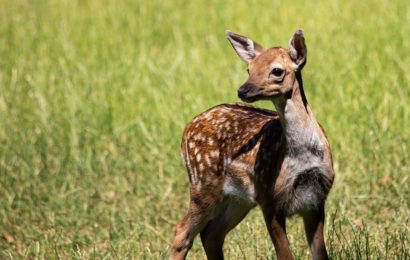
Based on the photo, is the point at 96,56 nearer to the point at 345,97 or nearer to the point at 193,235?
the point at 345,97

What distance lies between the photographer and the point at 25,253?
26.1 feet

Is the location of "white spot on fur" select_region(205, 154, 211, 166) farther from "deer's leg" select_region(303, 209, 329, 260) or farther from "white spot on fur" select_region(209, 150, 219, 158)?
"deer's leg" select_region(303, 209, 329, 260)

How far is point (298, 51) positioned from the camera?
21.9 feet

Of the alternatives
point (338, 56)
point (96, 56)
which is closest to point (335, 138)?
point (338, 56)

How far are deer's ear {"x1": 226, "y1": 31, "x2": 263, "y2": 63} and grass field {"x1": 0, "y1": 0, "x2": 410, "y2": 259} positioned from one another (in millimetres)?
1323

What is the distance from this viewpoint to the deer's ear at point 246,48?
6.93 metres

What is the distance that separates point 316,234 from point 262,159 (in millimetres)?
562

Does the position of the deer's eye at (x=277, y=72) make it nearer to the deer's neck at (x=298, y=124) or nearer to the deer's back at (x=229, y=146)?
the deer's neck at (x=298, y=124)

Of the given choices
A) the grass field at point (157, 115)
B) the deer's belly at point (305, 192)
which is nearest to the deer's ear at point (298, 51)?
the deer's belly at point (305, 192)

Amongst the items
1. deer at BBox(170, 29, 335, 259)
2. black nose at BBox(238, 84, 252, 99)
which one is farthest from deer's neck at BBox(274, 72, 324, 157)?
black nose at BBox(238, 84, 252, 99)

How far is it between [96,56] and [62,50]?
0.65m

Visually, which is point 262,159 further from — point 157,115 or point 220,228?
point 157,115

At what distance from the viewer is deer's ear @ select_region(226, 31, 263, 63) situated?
6926 millimetres

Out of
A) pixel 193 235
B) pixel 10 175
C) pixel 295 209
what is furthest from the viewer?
pixel 10 175
